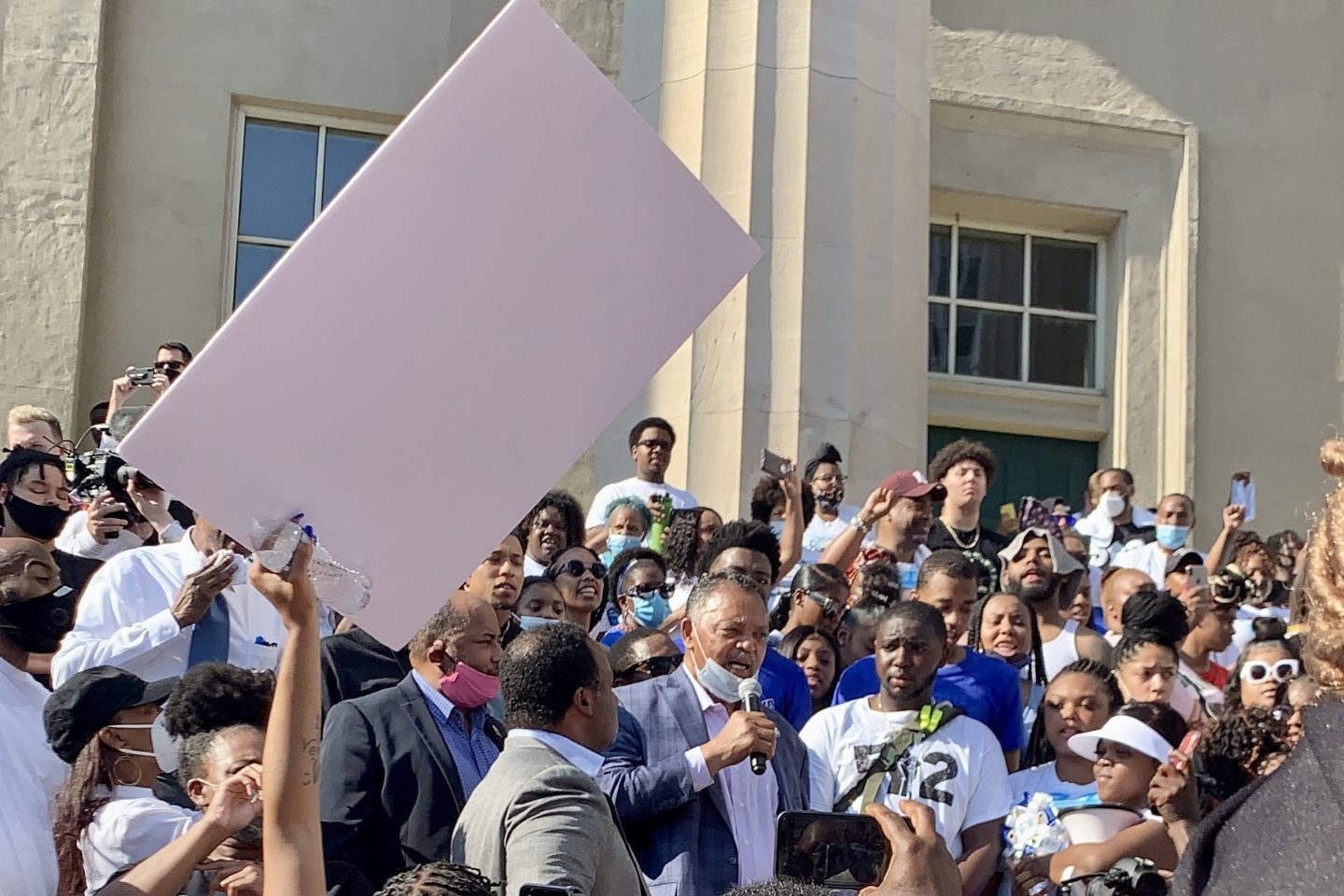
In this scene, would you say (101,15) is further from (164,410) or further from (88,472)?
(164,410)

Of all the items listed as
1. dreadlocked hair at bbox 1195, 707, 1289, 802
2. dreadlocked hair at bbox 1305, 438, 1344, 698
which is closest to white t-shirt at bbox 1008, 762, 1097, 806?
dreadlocked hair at bbox 1195, 707, 1289, 802

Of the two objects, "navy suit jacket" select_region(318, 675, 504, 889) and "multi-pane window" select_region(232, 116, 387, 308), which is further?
"multi-pane window" select_region(232, 116, 387, 308)

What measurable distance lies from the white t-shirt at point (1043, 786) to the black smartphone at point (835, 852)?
9.69ft

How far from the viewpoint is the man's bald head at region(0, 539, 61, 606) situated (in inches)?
217

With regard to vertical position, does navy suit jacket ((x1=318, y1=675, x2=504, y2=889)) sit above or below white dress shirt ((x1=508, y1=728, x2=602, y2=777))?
below

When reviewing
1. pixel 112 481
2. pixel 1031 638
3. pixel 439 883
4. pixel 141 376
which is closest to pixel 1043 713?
pixel 1031 638

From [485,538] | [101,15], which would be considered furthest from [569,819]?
[101,15]

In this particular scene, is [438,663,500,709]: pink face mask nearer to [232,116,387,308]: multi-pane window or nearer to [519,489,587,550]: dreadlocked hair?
[519,489,587,550]: dreadlocked hair

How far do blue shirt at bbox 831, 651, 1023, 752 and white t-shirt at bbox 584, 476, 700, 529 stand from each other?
3.33 m

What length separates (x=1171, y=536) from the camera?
1266 cm

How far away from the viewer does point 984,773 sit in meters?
6.29

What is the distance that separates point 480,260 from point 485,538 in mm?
509

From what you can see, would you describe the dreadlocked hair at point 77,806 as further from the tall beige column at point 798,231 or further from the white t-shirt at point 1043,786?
A: the tall beige column at point 798,231

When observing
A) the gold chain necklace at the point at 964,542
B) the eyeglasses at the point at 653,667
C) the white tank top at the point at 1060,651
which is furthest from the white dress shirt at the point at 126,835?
the gold chain necklace at the point at 964,542
